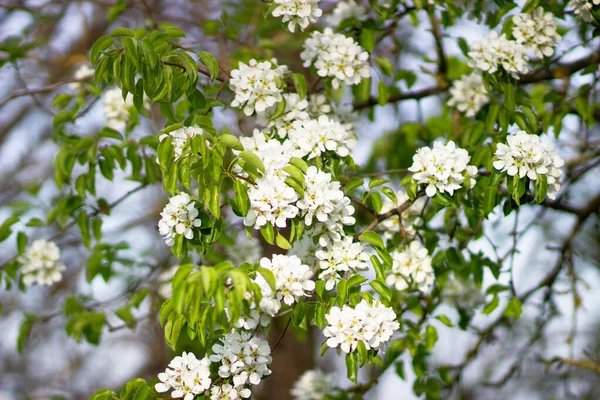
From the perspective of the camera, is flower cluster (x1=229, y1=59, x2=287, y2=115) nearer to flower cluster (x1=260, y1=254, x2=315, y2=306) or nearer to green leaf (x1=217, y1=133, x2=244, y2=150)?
green leaf (x1=217, y1=133, x2=244, y2=150)

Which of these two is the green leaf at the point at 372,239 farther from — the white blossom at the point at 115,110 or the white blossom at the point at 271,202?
the white blossom at the point at 115,110

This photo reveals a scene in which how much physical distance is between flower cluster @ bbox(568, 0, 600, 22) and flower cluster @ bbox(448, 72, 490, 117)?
0.54m

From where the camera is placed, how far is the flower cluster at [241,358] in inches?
83.5

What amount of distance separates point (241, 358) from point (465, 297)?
1.58m

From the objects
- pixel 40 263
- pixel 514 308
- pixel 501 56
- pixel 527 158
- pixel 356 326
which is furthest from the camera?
pixel 40 263

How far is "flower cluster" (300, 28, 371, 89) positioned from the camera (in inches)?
106

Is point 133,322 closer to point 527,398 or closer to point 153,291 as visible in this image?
point 153,291

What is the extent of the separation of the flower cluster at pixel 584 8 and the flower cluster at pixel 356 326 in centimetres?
144

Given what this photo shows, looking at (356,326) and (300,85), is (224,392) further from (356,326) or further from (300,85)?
(300,85)

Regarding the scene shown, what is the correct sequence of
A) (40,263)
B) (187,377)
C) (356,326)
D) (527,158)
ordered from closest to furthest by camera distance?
(356,326) → (187,377) → (527,158) → (40,263)

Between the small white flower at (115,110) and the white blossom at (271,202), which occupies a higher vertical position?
the white blossom at (271,202)

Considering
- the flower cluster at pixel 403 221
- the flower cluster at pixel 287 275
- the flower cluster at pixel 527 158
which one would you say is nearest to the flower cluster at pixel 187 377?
the flower cluster at pixel 287 275

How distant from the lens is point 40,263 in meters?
3.43

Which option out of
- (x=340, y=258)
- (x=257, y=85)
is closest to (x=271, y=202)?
(x=340, y=258)
